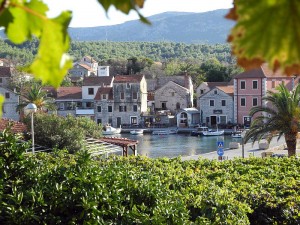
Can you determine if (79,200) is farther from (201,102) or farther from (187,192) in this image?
(201,102)

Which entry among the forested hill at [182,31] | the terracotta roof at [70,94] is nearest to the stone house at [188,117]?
the terracotta roof at [70,94]

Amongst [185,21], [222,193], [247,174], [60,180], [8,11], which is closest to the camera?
[8,11]

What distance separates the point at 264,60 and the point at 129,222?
17.0 feet

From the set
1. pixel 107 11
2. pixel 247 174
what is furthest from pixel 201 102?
pixel 107 11

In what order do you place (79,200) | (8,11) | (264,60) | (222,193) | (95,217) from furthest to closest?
(222,193) → (79,200) → (95,217) → (8,11) → (264,60)

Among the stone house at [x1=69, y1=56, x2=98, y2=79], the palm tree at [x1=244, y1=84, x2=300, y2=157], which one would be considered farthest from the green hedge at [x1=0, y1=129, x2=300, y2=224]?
the stone house at [x1=69, y1=56, x2=98, y2=79]

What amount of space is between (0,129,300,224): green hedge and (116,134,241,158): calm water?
→ 78.5 feet

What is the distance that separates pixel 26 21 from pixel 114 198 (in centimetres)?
545

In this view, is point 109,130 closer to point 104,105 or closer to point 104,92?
point 104,105

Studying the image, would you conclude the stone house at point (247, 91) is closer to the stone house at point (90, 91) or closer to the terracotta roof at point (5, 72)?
the stone house at point (90, 91)

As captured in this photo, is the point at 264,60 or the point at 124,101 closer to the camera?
the point at 264,60

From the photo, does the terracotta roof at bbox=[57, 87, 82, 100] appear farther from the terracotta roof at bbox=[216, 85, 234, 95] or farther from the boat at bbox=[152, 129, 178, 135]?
the terracotta roof at bbox=[216, 85, 234, 95]

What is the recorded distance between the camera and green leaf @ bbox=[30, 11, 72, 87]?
54 cm

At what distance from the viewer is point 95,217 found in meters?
5.45
